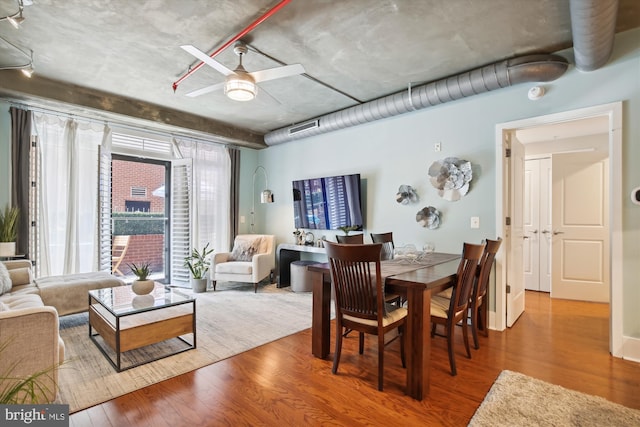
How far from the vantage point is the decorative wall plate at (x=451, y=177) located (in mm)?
3549

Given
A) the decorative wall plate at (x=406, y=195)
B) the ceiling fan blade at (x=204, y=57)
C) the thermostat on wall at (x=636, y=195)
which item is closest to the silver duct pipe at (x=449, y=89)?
the decorative wall plate at (x=406, y=195)

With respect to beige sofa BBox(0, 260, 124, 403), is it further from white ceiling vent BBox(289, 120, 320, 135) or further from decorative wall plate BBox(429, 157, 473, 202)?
white ceiling vent BBox(289, 120, 320, 135)

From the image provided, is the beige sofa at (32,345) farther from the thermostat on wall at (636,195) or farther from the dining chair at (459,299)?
the thermostat on wall at (636,195)

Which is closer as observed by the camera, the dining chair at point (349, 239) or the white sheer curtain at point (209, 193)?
the dining chair at point (349, 239)

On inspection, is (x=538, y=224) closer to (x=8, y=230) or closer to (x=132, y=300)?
(x=132, y=300)

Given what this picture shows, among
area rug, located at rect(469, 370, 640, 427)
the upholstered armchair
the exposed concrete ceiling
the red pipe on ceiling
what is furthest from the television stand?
area rug, located at rect(469, 370, 640, 427)

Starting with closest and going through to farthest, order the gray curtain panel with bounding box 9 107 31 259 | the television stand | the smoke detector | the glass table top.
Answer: the glass table top, the smoke detector, the gray curtain panel with bounding box 9 107 31 259, the television stand

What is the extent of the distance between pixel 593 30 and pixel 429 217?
2206 mm

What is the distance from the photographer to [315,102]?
4.38 m

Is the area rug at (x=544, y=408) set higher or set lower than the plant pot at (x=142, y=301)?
lower

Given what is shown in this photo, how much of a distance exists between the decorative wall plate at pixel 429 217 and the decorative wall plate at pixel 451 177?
21cm

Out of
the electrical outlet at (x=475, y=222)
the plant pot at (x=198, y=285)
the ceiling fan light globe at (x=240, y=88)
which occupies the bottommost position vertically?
the plant pot at (x=198, y=285)

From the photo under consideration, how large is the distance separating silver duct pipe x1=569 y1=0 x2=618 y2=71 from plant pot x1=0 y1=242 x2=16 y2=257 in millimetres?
5489

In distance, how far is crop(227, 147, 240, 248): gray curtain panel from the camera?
583 centimetres
